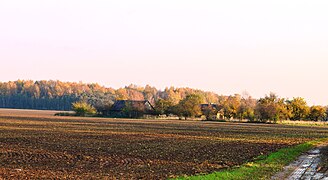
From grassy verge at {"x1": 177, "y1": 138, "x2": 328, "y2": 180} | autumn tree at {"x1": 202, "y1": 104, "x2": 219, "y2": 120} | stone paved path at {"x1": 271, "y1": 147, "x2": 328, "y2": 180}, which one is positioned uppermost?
autumn tree at {"x1": 202, "y1": 104, "x2": 219, "y2": 120}

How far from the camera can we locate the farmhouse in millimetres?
144750

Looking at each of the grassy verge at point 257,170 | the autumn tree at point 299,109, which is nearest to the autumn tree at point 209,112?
the autumn tree at point 299,109

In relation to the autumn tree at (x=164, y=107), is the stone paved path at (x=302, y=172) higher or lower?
lower

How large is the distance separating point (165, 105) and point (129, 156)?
406 ft

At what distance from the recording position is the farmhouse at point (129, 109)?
144750mm

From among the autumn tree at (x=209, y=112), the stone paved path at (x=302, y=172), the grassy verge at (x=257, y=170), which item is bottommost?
the stone paved path at (x=302, y=172)

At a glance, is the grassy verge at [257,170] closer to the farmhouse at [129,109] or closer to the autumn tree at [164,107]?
the farmhouse at [129,109]

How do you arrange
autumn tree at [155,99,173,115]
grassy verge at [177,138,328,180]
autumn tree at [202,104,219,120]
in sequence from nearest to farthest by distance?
grassy verge at [177,138,328,180], autumn tree at [202,104,219,120], autumn tree at [155,99,173,115]

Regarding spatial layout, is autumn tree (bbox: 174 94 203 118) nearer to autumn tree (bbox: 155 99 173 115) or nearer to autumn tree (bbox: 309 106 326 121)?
autumn tree (bbox: 155 99 173 115)

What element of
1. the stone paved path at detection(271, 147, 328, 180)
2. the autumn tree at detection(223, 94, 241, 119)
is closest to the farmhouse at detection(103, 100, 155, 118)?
the autumn tree at detection(223, 94, 241, 119)

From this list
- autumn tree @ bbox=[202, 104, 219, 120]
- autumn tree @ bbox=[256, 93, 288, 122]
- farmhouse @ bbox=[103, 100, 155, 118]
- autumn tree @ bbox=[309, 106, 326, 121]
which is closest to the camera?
autumn tree @ bbox=[256, 93, 288, 122]

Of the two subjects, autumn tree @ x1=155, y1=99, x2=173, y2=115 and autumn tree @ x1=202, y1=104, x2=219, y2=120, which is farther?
autumn tree @ x1=155, y1=99, x2=173, y2=115

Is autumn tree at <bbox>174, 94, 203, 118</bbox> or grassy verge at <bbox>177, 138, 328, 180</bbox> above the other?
autumn tree at <bbox>174, 94, 203, 118</bbox>

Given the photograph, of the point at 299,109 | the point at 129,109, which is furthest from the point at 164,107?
the point at 299,109
